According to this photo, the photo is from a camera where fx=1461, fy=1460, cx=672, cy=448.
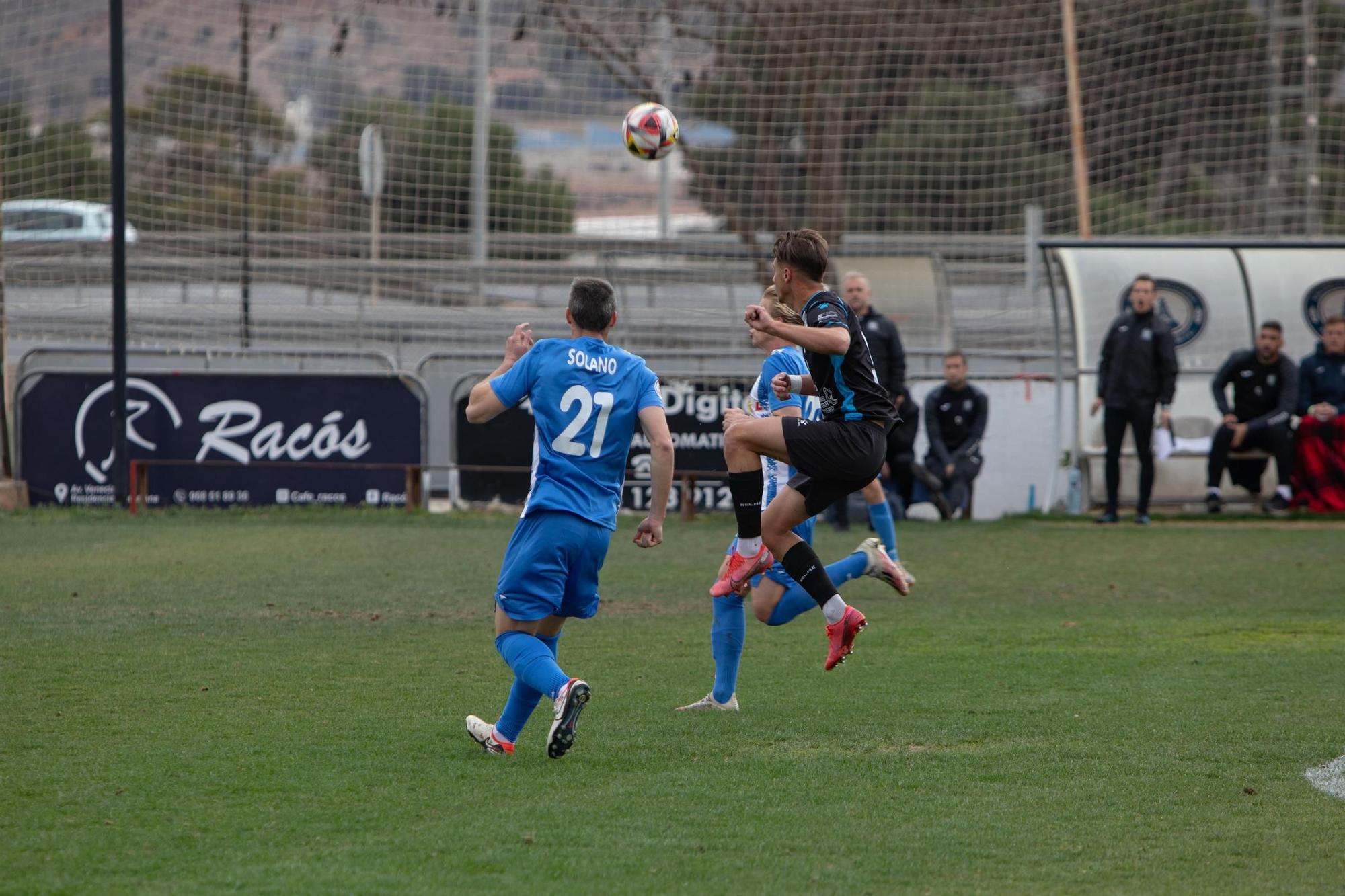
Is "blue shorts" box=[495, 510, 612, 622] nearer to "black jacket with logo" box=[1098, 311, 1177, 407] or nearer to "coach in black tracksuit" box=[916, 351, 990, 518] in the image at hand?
"coach in black tracksuit" box=[916, 351, 990, 518]

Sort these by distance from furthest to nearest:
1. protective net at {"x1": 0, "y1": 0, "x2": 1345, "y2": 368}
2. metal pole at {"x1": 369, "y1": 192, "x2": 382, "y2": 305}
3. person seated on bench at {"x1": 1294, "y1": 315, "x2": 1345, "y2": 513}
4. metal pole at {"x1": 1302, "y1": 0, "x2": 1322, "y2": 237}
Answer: metal pole at {"x1": 369, "y1": 192, "x2": 382, "y2": 305} < metal pole at {"x1": 1302, "y1": 0, "x2": 1322, "y2": 237} < protective net at {"x1": 0, "y1": 0, "x2": 1345, "y2": 368} < person seated on bench at {"x1": 1294, "y1": 315, "x2": 1345, "y2": 513}

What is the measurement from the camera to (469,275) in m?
20.6

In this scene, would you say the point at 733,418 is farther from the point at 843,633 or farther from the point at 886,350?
the point at 886,350

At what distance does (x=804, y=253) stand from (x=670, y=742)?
2085mm

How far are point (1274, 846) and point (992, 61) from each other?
18.9 metres

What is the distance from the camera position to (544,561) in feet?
17.3

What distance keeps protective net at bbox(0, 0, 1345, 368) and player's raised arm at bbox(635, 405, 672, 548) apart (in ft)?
39.1

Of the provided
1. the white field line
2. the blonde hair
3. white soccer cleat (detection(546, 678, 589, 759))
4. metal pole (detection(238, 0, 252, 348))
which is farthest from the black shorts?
metal pole (detection(238, 0, 252, 348))

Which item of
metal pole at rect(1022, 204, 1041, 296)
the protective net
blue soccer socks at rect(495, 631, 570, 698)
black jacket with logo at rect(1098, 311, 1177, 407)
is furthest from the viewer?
the protective net

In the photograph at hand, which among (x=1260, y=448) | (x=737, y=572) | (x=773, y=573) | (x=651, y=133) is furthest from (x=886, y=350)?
(x=737, y=572)

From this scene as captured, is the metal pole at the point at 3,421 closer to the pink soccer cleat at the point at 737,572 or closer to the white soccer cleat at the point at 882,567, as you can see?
the white soccer cleat at the point at 882,567

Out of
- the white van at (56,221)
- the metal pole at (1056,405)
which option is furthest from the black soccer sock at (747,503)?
the white van at (56,221)

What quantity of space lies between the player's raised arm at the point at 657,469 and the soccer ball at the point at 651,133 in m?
4.19

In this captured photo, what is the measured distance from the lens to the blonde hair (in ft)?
21.0
